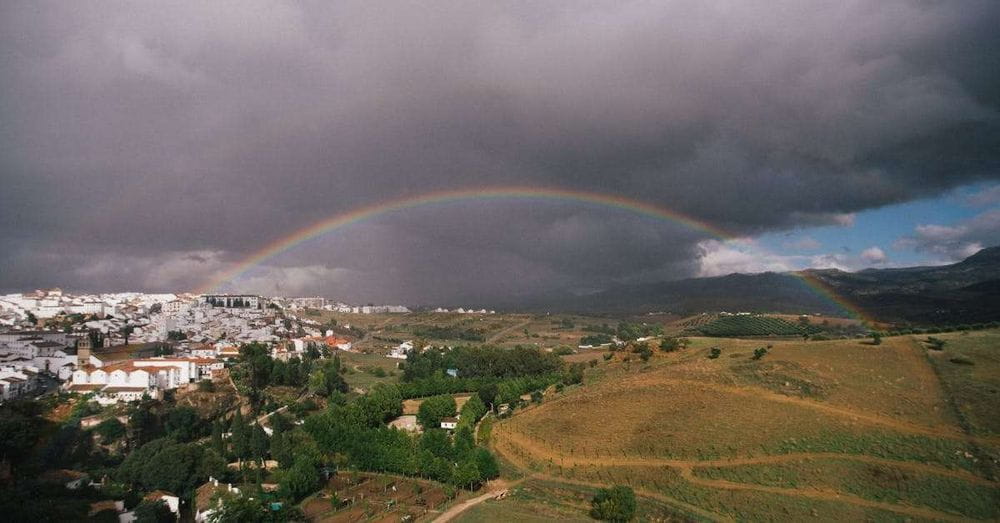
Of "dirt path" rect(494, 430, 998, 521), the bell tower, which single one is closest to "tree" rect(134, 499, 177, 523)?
"dirt path" rect(494, 430, 998, 521)

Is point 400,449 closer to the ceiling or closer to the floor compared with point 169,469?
closer to the floor

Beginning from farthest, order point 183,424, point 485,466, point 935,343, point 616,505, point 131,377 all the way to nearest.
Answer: point 131,377
point 183,424
point 935,343
point 485,466
point 616,505

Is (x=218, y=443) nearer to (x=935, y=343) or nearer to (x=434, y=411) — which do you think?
(x=434, y=411)

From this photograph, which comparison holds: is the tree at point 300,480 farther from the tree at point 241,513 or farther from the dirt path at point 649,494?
the dirt path at point 649,494

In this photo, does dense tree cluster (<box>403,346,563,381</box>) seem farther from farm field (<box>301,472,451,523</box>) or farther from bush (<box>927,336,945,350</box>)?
bush (<box>927,336,945,350</box>)

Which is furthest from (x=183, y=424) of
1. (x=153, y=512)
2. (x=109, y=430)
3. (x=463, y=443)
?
(x=463, y=443)
